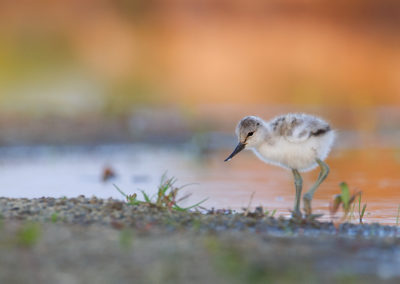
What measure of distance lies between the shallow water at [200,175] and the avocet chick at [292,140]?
537mm

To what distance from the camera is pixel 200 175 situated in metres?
8.84

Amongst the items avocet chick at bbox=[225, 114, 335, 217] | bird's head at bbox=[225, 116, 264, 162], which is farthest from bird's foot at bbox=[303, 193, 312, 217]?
bird's head at bbox=[225, 116, 264, 162]

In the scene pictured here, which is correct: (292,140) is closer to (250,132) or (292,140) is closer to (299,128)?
(299,128)

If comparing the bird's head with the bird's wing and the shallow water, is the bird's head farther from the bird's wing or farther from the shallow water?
the shallow water

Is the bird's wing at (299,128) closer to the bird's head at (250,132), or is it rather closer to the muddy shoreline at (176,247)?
the bird's head at (250,132)

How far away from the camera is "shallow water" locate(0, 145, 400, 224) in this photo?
6977 mm

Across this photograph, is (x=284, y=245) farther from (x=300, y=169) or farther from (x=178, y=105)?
(x=178, y=105)

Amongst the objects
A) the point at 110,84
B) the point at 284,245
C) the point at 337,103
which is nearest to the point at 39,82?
the point at 110,84

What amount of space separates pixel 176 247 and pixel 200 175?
4900 millimetres

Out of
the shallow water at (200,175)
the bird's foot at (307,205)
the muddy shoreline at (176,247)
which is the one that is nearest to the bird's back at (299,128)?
the bird's foot at (307,205)

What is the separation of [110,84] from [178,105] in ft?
7.01

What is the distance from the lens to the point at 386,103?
1777cm

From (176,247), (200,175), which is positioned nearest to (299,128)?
(176,247)

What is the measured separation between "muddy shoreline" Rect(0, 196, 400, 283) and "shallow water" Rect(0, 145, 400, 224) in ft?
4.38
